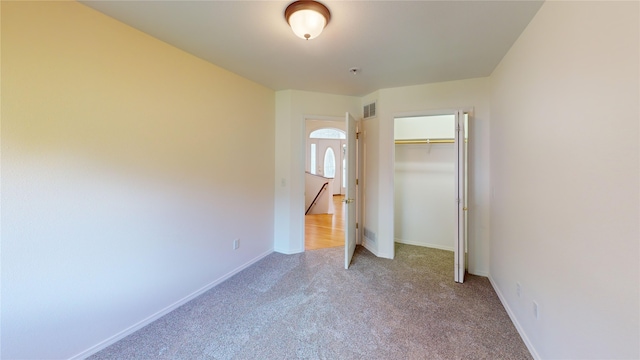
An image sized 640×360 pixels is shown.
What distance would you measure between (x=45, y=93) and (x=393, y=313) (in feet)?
9.99

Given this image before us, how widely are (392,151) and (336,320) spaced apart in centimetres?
222

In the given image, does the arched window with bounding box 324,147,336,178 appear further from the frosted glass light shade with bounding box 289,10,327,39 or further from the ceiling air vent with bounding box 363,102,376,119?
the frosted glass light shade with bounding box 289,10,327,39

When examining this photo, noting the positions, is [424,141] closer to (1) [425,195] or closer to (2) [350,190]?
(1) [425,195]

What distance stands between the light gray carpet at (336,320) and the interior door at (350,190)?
1.08 feet

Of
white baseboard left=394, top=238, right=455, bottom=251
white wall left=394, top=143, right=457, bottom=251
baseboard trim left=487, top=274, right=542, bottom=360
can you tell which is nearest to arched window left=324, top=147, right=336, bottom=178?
white wall left=394, top=143, right=457, bottom=251

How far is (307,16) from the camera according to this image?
159 cm

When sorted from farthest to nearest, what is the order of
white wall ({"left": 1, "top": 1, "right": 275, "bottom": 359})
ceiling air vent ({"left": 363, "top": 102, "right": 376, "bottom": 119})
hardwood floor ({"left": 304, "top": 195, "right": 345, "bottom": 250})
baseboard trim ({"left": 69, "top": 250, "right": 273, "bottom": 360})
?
1. hardwood floor ({"left": 304, "top": 195, "right": 345, "bottom": 250})
2. ceiling air vent ({"left": 363, "top": 102, "right": 376, "bottom": 119})
3. baseboard trim ({"left": 69, "top": 250, "right": 273, "bottom": 360})
4. white wall ({"left": 1, "top": 1, "right": 275, "bottom": 359})

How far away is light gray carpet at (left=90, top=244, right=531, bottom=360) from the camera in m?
1.72

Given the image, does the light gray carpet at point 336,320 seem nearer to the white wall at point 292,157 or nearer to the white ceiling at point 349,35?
the white wall at point 292,157

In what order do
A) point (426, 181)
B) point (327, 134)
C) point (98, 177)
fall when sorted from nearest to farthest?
point (98, 177) → point (426, 181) → point (327, 134)

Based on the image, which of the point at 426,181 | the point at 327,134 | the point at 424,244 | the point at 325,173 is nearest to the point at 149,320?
the point at 424,244

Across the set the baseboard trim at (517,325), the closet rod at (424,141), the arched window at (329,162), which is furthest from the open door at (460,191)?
the arched window at (329,162)

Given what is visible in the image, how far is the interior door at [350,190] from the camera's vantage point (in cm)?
308

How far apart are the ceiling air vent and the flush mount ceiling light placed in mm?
1988
